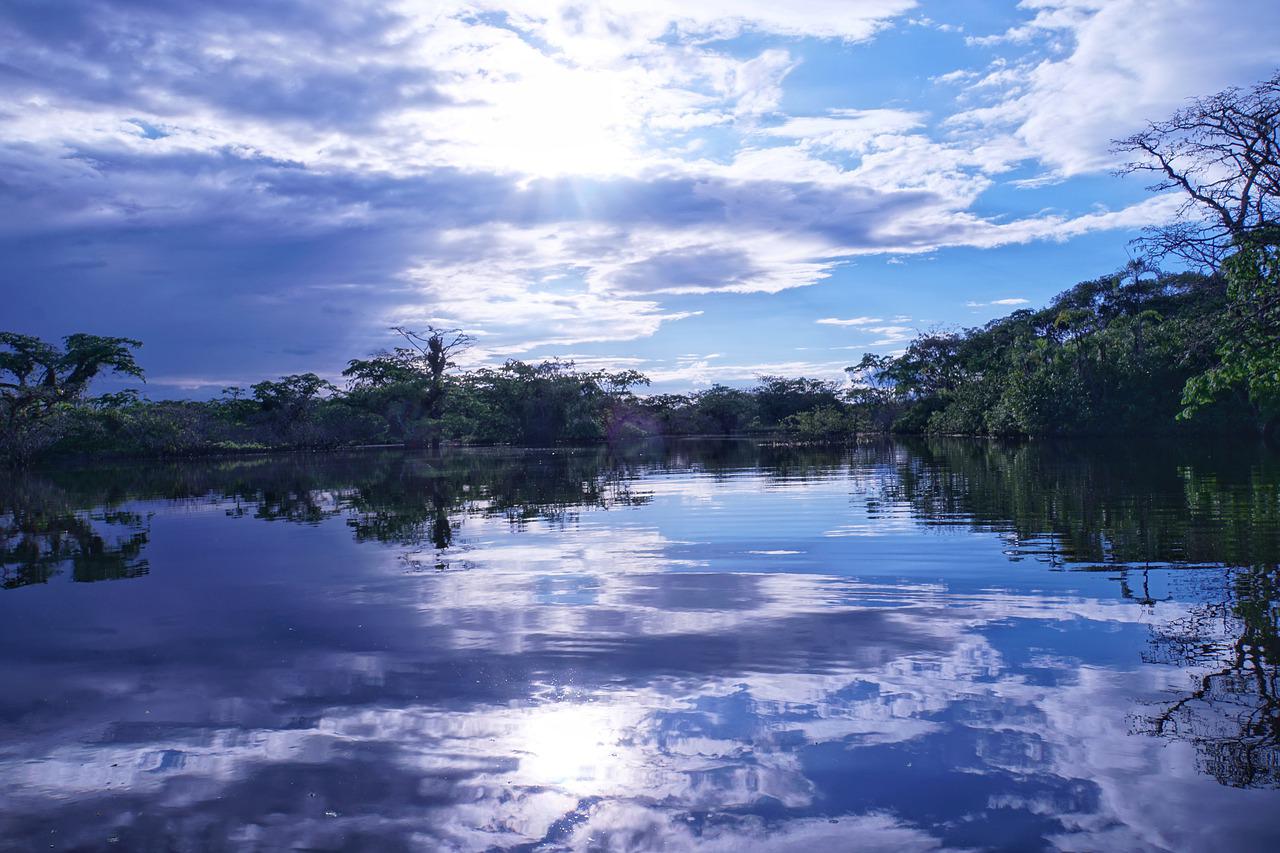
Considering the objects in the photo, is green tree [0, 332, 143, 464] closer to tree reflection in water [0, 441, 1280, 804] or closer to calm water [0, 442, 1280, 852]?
tree reflection in water [0, 441, 1280, 804]

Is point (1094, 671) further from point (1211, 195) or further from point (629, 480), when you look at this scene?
point (629, 480)

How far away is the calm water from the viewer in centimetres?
401

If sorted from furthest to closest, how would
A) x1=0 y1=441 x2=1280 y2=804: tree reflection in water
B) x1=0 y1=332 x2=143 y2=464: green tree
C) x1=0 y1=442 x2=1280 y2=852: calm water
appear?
x1=0 y1=332 x2=143 y2=464: green tree < x1=0 y1=441 x2=1280 y2=804: tree reflection in water < x1=0 y1=442 x2=1280 y2=852: calm water

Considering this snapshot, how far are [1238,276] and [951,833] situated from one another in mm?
12777

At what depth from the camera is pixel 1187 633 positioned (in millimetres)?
6465

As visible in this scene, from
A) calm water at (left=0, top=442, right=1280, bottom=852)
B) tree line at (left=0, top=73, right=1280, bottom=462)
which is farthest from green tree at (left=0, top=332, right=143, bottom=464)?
calm water at (left=0, top=442, right=1280, bottom=852)

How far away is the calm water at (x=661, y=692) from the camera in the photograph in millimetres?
4012

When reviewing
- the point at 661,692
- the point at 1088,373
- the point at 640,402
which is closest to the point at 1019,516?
the point at 661,692

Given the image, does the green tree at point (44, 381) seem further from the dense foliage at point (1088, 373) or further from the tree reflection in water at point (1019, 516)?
the dense foliage at point (1088, 373)

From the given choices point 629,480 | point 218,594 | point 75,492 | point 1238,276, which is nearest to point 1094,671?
point 218,594

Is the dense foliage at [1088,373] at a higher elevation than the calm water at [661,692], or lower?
higher

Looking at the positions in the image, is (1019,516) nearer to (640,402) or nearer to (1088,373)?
(1088,373)

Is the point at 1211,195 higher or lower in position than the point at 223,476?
higher

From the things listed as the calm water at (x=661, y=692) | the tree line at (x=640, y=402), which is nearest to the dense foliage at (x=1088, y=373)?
the tree line at (x=640, y=402)
